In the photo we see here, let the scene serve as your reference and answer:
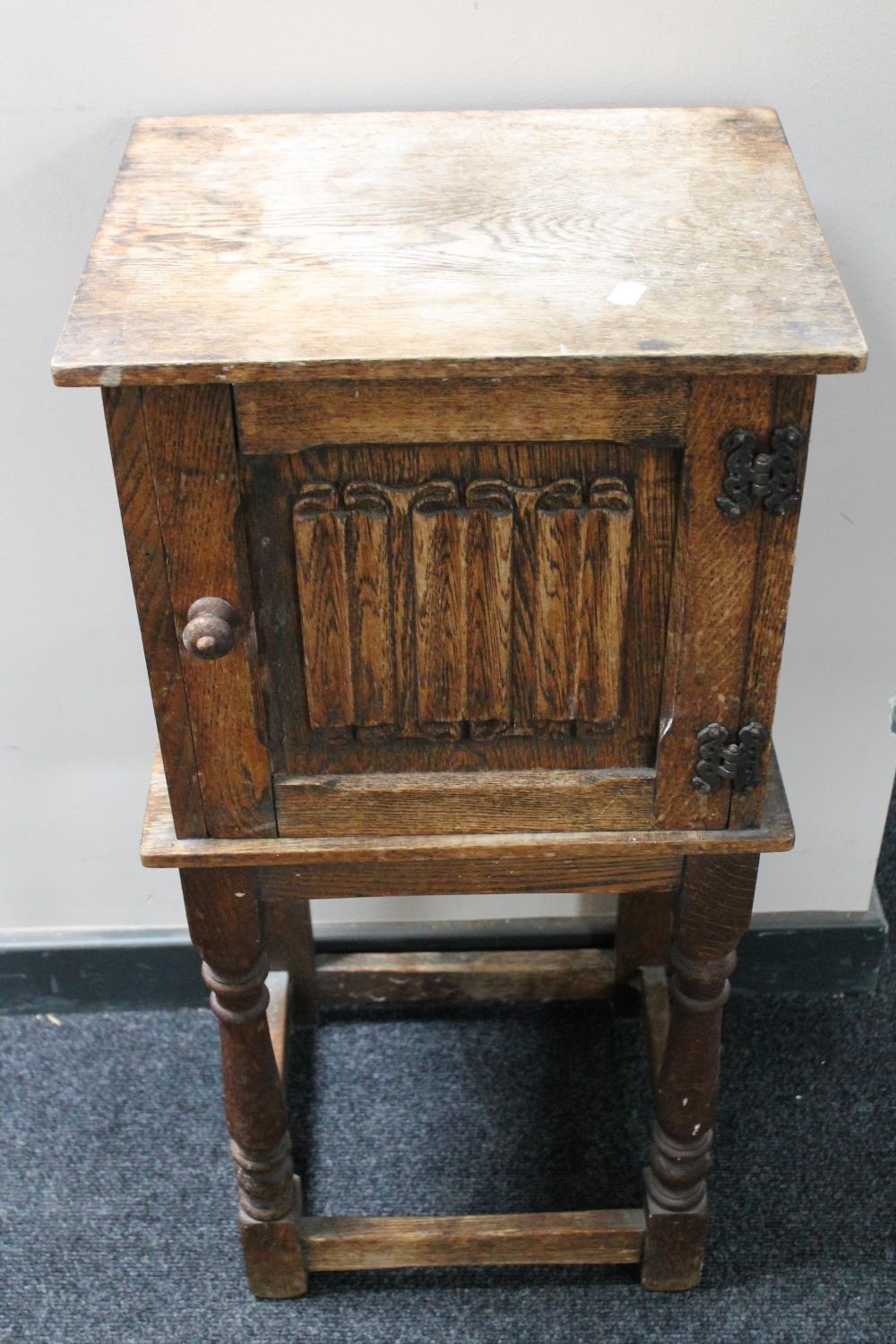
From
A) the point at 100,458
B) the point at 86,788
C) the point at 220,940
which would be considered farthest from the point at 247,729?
the point at 86,788

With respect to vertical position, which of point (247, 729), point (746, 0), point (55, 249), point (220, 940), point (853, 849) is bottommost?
point (853, 849)

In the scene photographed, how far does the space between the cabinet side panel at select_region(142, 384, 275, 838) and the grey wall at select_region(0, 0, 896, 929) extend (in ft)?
1.49

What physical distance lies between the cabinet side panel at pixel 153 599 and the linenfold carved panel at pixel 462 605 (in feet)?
0.33

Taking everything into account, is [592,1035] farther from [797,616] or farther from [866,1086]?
[797,616]

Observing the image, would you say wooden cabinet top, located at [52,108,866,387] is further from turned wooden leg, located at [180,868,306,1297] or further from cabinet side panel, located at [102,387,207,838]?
turned wooden leg, located at [180,868,306,1297]

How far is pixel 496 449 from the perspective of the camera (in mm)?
1044

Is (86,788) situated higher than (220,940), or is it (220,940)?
(220,940)

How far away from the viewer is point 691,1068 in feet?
4.72

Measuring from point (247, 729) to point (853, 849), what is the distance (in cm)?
94

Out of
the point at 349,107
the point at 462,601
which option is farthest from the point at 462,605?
the point at 349,107

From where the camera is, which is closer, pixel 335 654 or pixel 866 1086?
pixel 335 654

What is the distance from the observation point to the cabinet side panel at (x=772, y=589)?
1.01 meters

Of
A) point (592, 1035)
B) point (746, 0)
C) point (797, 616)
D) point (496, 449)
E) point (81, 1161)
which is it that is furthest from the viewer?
point (592, 1035)

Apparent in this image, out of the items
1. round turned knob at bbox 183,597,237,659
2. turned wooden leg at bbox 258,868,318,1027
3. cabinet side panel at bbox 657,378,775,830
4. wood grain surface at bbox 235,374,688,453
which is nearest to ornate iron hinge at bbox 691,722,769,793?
cabinet side panel at bbox 657,378,775,830
